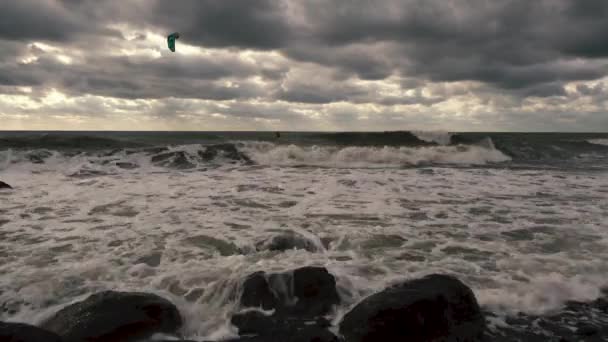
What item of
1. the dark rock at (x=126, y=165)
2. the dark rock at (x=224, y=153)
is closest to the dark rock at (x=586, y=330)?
the dark rock at (x=126, y=165)

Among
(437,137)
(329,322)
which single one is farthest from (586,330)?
(437,137)

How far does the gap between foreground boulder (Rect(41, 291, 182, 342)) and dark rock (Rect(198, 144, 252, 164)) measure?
49.8 ft

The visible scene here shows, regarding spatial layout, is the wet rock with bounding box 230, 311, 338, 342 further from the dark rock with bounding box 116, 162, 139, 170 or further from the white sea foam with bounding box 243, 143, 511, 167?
the white sea foam with bounding box 243, 143, 511, 167

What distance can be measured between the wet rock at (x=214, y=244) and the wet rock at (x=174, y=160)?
10516 mm

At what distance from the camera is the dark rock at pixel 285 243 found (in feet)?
16.6

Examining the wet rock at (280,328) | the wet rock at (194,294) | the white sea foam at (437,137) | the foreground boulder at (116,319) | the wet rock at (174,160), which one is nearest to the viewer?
the foreground boulder at (116,319)

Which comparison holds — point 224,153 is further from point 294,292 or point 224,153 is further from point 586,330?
point 586,330

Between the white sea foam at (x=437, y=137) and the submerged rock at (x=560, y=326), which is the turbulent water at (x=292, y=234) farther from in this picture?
the white sea foam at (x=437, y=137)

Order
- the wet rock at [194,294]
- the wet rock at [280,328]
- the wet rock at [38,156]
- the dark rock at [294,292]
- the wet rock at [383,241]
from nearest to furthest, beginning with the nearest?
1. the wet rock at [280,328]
2. the dark rock at [294,292]
3. the wet rock at [194,294]
4. the wet rock at [383,241]
5. the wet rock at [38,156]

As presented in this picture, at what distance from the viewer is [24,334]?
2574mm

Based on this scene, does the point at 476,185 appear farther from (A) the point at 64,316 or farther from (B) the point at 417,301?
(A) the point at 64,316

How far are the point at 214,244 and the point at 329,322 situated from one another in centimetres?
256

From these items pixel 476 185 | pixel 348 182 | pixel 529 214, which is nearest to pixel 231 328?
pixel 529 214

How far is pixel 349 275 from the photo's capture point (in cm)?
416
